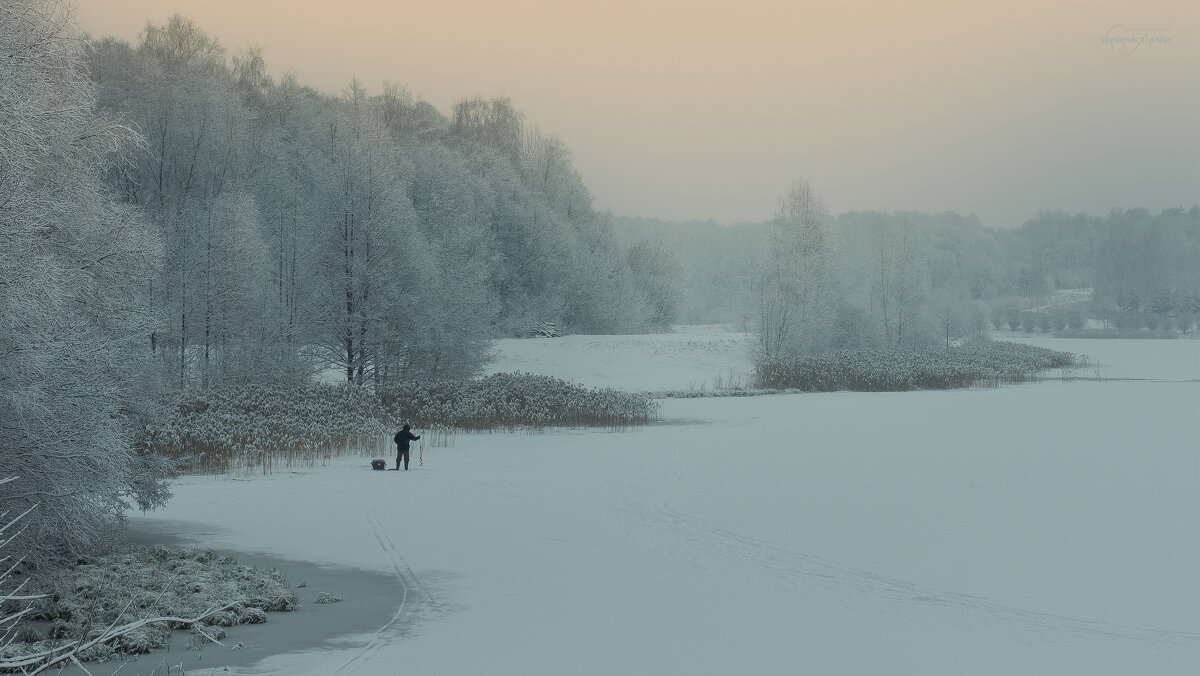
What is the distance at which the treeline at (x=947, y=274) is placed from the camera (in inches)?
2295

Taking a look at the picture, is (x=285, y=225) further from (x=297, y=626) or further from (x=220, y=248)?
(x=297, y=626)

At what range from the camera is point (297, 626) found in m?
9.38

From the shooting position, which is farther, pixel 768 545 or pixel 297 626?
pixel 768 545

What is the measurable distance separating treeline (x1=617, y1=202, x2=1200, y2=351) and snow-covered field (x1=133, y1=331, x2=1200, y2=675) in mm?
32612

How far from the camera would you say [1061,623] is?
9648mm

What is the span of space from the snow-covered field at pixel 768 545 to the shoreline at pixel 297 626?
0.18 metres

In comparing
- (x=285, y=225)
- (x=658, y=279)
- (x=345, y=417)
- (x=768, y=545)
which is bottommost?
(x=768, y=545)

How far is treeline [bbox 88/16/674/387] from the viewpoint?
32531 millimetres

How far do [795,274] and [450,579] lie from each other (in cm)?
4543

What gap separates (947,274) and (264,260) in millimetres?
105799

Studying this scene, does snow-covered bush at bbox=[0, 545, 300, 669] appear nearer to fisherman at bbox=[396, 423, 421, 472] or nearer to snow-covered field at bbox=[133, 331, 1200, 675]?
snow-covered field at bbox=[133, 331, 1200, 675]

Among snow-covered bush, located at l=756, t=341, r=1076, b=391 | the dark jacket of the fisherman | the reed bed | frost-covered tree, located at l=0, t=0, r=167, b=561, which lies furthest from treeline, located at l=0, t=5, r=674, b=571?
snow-covered bush, located at l=756, t=341, r=1076, b=391

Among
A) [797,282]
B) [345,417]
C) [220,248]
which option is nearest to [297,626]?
[345,417]

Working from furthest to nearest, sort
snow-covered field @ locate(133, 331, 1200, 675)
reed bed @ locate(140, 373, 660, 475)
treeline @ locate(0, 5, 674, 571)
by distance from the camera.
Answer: reed bed @ locate(140, 373, 660, 475) < treeline @ locate(0, 5, 674, 571) < snow-covered field @ locate(133, 331, 1200, 675)
